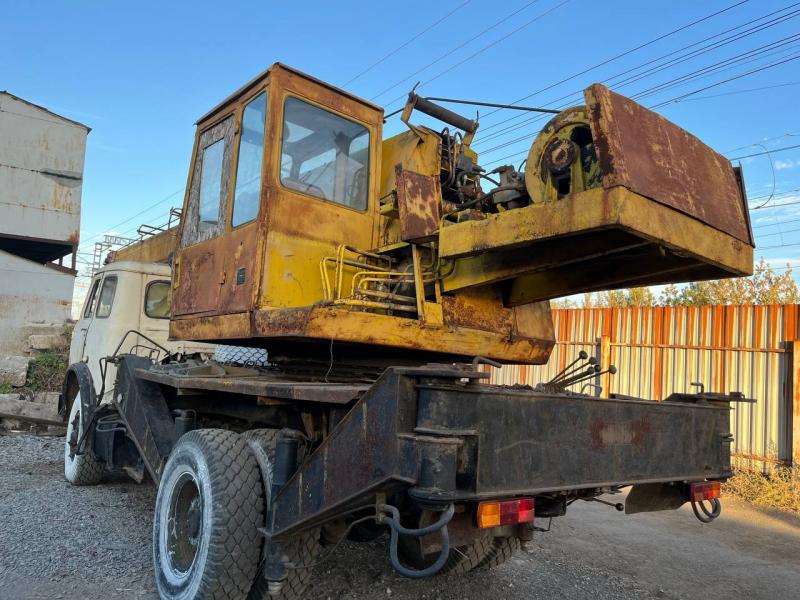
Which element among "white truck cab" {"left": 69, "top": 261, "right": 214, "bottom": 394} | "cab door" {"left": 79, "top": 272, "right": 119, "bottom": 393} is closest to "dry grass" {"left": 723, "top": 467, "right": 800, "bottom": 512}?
"white truck cab" {"left": 69, "top": 261, "right": 214, "bottom": 394}

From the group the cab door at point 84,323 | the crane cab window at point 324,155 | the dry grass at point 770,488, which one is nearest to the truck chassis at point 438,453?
the crane cab window at point 324,155

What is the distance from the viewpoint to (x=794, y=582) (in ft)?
15.9

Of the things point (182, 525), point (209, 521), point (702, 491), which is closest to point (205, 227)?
point (182, 525)

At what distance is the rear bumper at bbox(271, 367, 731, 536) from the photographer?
2467mm

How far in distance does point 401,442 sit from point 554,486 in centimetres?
78

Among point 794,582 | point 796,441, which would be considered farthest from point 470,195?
point 796,441

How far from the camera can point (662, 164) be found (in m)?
3.03

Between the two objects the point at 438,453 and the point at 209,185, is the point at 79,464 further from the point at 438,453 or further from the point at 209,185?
the point at 438,453

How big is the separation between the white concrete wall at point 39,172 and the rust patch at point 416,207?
19.9 metres

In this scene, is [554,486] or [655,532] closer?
[554,486]

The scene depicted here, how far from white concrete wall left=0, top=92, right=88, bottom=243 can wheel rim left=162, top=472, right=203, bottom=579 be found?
63.8 ft

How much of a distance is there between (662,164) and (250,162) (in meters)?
2.55

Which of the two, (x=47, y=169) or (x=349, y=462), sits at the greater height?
(x=47, y=169)

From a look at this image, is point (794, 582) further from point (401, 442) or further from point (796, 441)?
point (401, 442)
